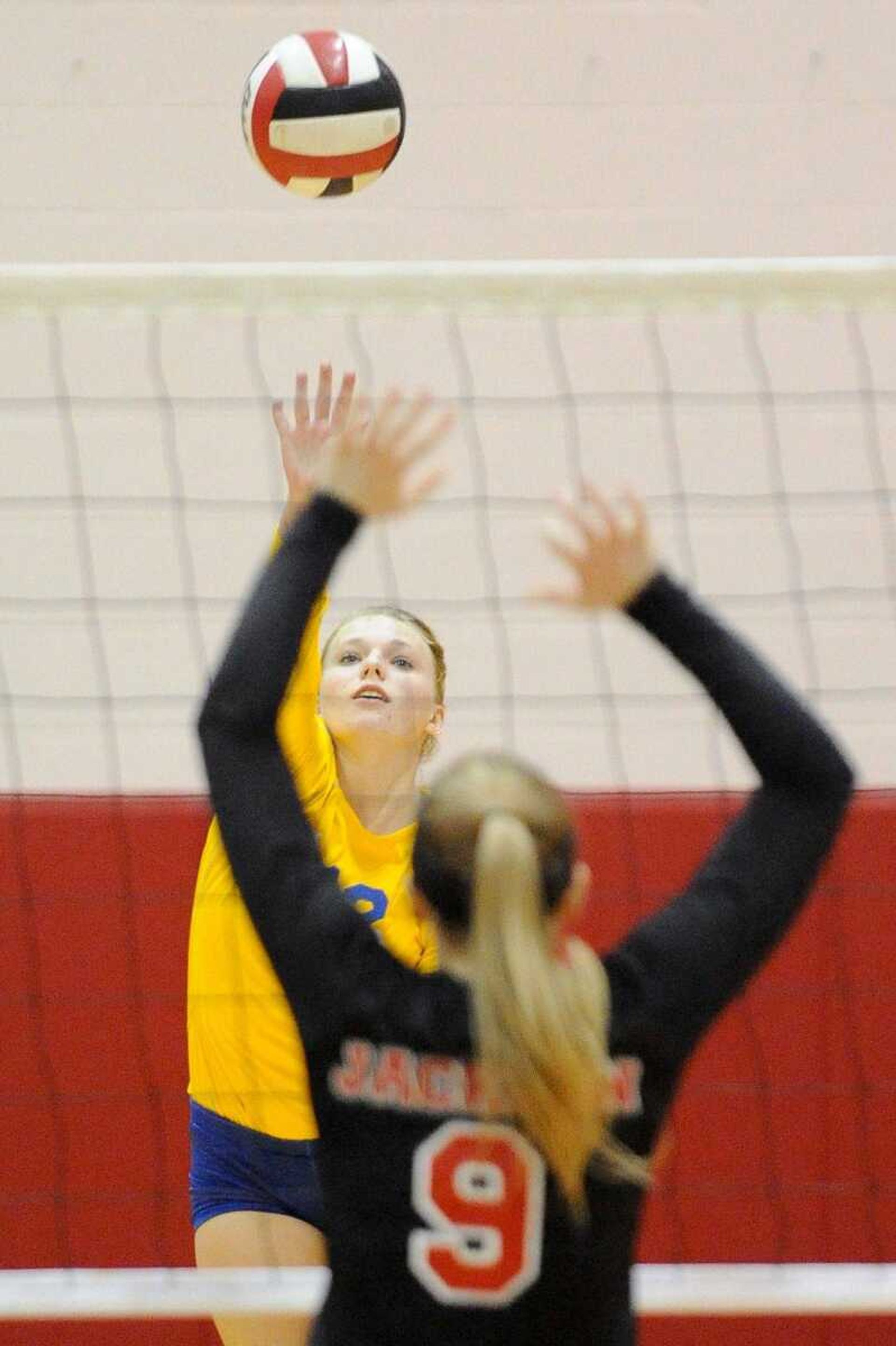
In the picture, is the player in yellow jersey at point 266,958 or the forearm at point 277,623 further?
the player in yellow jersey at point 266,958

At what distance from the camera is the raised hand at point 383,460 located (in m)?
1.86

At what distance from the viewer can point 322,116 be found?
148 inches

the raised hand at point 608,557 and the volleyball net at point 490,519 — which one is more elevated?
the volleyball net at point 490,519

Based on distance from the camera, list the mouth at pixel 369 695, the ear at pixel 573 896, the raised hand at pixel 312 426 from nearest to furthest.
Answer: the ear at pixel 573 896
the raised hand at pixel 312 426
the mouth at pixel 369 695

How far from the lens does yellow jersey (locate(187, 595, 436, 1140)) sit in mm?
3137

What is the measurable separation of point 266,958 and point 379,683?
560mm

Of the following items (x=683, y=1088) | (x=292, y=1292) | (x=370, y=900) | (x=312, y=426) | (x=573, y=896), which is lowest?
(x=292, y=1292)

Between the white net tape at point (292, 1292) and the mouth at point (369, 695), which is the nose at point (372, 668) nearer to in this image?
the mouth at point (369, 695)

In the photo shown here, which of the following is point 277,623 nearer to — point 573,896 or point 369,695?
point 573,896

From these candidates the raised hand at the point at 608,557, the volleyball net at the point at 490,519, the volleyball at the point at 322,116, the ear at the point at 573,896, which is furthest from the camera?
the volleyball net at the point at 490,519

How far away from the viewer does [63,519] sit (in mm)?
4980

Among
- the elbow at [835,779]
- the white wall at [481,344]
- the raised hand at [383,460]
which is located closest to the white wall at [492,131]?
the white wall at [481,344]

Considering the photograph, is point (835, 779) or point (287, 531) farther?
point (287, 531)

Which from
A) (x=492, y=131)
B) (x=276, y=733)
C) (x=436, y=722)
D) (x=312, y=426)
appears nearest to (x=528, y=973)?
(x=276, y=733)
